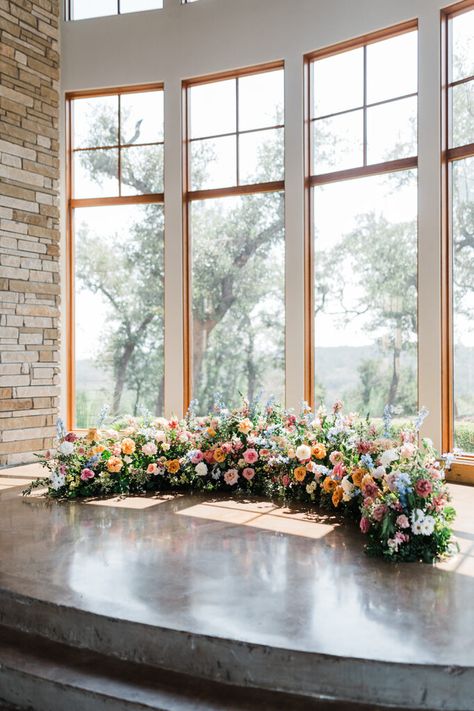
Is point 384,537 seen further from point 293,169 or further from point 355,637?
point 293,169

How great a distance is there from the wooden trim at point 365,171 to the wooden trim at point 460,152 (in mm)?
301

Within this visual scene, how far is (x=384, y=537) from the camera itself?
347 cm

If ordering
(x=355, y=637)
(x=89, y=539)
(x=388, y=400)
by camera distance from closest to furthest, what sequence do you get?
(x=355, y=637), (x=89, y=539), (x=388, y=400)

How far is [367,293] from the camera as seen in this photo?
20.6ft

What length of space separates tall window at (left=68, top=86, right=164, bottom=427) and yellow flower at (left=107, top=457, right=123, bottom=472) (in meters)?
2.20

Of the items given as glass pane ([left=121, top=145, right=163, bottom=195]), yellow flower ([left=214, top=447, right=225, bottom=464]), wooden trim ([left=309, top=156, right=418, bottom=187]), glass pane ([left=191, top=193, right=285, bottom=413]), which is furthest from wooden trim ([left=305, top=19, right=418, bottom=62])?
yellow flower ([left=214, top=447, right=225, bottom=464])

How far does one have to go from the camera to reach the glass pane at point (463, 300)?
566 cm

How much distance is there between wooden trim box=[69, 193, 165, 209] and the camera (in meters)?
7.27

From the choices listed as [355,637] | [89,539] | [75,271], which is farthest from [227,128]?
[355,637]

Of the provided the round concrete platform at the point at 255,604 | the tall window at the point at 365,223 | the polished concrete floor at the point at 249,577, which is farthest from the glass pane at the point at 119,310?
the round concrete platform at the point at 255,604

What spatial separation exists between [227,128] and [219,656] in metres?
→ 5.78

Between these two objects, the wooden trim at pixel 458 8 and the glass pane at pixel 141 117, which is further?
the glass pane at pixel 141 117

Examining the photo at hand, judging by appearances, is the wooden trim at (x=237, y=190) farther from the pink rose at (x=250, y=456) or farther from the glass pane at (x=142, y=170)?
the pink rose at (x=250, y=456)

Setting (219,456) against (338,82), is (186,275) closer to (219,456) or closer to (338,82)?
(338,82)
